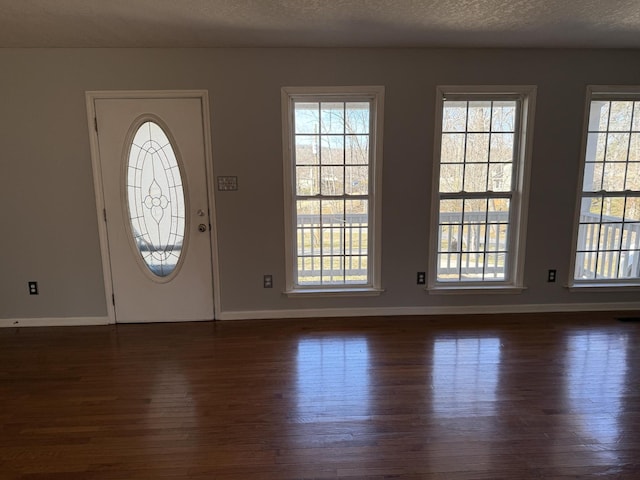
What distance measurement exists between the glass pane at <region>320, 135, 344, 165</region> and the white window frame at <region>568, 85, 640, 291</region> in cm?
216

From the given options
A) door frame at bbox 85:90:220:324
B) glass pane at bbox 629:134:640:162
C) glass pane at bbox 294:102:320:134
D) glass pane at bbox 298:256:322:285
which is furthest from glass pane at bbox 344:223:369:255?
glass pane at bbox 629:134:640:162

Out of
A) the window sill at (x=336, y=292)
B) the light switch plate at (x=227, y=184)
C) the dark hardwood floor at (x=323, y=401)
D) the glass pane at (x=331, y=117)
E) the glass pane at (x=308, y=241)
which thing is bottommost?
the dark hardwood floor at (x=323, y=401)

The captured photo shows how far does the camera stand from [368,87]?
3.26 meters

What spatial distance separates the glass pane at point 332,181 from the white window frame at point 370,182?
0.26 meters

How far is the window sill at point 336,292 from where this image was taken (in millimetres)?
3568

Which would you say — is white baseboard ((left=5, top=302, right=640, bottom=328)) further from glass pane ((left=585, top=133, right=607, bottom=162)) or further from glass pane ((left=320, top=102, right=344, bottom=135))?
glass pane ((left=320, top=102, right=344, bottom=135))

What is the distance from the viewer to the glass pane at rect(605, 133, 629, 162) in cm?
349

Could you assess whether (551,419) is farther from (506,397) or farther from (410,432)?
(410,432)

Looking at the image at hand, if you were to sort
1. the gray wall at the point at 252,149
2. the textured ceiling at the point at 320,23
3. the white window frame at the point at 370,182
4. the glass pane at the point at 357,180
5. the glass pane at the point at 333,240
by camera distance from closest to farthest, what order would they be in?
the textured ceiling at the point at 320,23
the gray wall at the point at 252,149
the white window frame at the point at 370,182
the glass pane at the point at 357,180
the glass pane at the point at 333,240

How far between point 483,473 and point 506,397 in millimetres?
708

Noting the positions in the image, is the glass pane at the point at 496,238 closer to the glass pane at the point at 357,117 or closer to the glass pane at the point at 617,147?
the glass pane at the point at 617,147

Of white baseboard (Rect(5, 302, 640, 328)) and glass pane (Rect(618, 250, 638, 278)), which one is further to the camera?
glass pane (Rect(618, 250, 638, 278))

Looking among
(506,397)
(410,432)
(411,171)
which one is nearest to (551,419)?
(506,397)

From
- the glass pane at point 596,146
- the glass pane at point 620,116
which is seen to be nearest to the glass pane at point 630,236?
the glass pane at point 596,146
